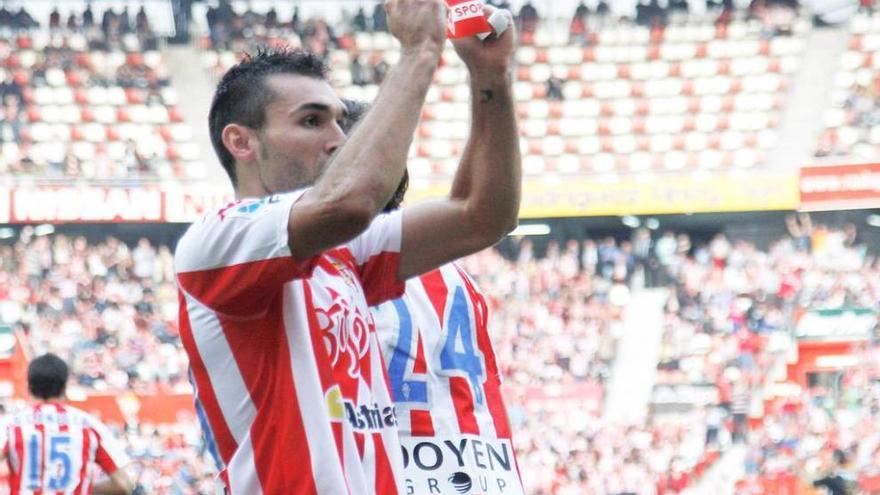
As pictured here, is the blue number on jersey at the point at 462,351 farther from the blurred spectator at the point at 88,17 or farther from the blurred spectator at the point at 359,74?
the blurred spectator at the point at 88,17

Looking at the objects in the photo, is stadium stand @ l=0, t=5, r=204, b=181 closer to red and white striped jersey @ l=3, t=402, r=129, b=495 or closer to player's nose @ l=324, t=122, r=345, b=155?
red and white striped jersey @ l=3, t=402, r=129, b=495

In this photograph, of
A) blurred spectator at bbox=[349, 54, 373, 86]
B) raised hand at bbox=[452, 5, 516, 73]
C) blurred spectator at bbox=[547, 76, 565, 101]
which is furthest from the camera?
blurred spectator at bbox=[547, 76, 565, 101]

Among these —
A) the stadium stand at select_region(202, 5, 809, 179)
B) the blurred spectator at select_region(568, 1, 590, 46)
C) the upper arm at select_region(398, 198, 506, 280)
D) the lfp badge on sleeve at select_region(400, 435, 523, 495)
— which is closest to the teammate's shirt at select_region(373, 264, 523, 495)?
the lfp badge on sleeve at select_region(400, 435, 523, 495)

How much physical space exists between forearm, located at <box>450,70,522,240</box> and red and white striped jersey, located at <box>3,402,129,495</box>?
4656 mm

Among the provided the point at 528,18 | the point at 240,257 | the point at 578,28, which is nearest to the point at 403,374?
the point at 240,257

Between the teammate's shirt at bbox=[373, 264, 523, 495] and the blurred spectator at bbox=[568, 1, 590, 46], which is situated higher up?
the blurred spectator at bbox=[568, 1, 590, 46]

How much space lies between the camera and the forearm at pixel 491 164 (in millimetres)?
3500

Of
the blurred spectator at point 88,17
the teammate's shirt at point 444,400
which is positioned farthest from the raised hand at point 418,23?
the blurred spectator at point 88,17

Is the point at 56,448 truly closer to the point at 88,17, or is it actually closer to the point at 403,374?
the point at 403,374

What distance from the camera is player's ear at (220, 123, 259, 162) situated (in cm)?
321

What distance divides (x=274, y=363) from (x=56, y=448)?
519 cm

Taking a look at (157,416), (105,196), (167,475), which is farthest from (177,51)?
(167,475)

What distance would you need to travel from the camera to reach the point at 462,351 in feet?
13.7

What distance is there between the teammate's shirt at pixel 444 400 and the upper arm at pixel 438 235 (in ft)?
1.61
